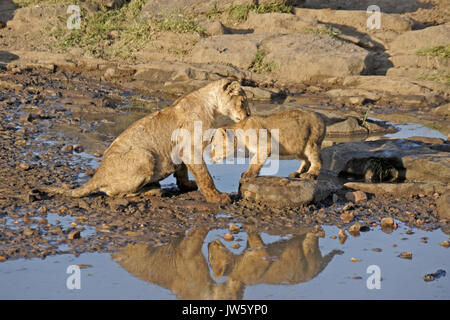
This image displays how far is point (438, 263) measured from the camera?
6.08 m

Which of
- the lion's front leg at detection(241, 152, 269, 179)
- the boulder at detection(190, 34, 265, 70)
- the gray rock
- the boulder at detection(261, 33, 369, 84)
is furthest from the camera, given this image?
the boulder at detection(190, 34, 265, 70)

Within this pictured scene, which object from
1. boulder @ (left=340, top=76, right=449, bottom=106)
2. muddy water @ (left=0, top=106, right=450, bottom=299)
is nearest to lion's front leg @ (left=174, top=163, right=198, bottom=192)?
muddy water @ (left=0, top=106, right=450, bottom=299)

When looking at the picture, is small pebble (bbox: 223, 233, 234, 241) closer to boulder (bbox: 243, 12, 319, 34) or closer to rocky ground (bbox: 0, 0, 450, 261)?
rocky ground (bbox: 0, 0, 450, 261)

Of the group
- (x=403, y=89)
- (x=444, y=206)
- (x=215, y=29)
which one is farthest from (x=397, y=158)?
(x=215, y=29)

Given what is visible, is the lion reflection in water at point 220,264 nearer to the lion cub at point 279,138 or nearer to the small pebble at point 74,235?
the small pebble at point 74,235

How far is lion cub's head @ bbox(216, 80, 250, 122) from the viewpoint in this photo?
24.7 ft

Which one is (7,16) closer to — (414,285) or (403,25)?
(403,25)

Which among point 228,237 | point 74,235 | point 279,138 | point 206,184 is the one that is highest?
point 279,138

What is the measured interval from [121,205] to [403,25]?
558 inches

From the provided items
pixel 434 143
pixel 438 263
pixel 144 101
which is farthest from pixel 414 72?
pixel 438 263

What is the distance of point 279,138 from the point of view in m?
8.38

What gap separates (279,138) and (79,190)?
9.17 feet

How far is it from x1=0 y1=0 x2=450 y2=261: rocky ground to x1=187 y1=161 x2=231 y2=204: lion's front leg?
129mm

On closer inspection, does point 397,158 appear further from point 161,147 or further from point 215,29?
point 215,29
